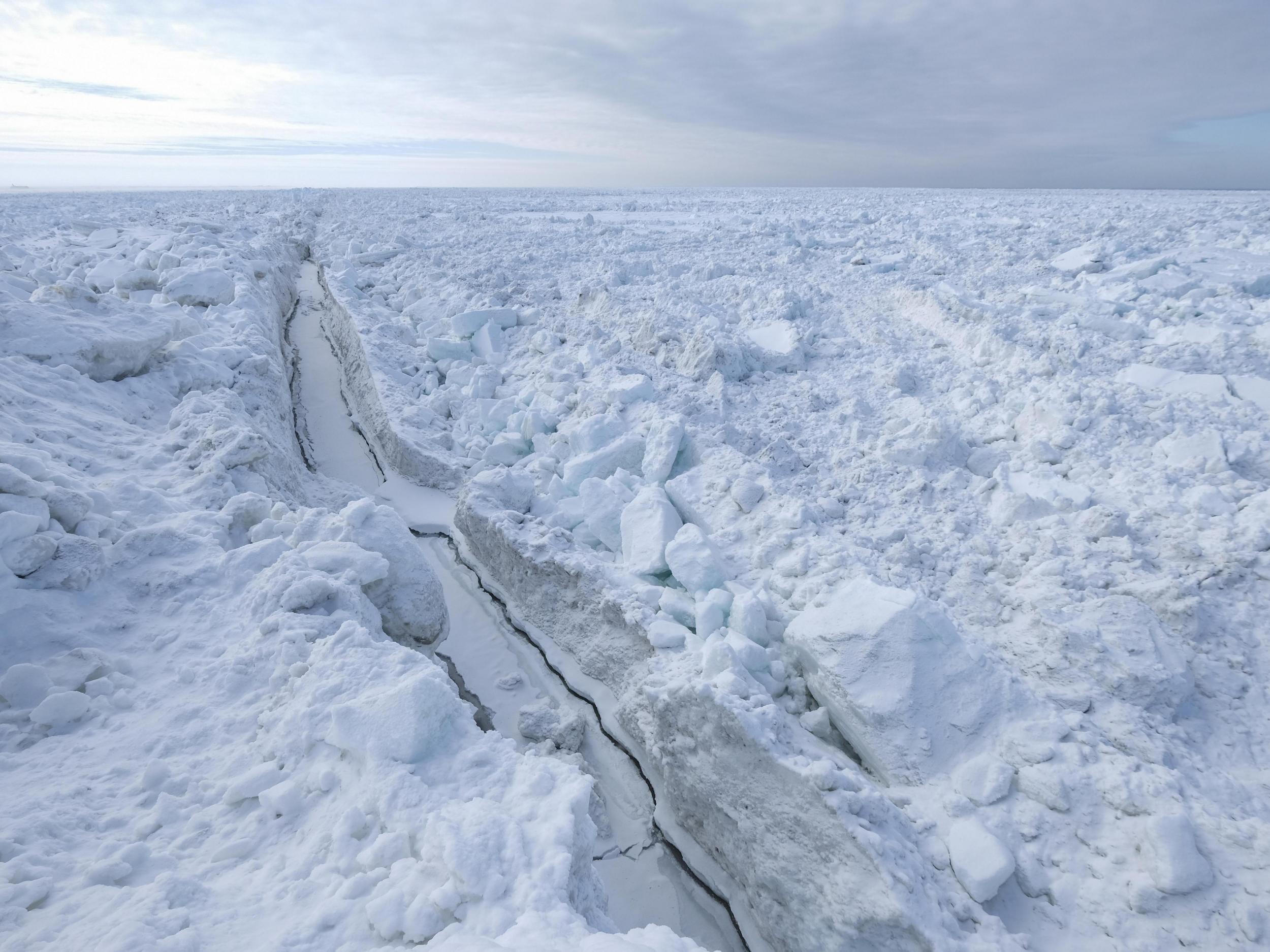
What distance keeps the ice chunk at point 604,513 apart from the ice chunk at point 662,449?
333 millimetres

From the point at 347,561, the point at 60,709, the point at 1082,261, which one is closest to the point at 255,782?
the point at 60,709

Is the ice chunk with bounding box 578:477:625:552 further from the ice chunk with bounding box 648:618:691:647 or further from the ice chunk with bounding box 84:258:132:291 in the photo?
the ice chunk with bounding box 84:258:132:291

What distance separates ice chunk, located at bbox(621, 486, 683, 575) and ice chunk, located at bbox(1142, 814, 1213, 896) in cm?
227

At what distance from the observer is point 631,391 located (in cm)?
513

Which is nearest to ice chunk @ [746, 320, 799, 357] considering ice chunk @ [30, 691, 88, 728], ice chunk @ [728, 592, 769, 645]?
ice chunk @ [728, 592, 769, 645]

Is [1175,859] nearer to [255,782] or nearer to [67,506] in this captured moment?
[255,782]

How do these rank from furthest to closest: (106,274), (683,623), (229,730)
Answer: (106,274), (683,623), (229,730)

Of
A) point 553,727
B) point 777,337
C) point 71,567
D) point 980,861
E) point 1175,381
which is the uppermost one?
point 1175,381

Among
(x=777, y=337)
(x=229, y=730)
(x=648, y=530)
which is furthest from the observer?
(x=777, y=337)

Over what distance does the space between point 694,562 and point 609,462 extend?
1.35 meters

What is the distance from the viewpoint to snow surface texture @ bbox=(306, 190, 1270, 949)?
2.28 metres

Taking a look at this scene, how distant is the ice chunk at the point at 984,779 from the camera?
7.99ft

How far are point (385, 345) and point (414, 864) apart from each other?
20.4 feet

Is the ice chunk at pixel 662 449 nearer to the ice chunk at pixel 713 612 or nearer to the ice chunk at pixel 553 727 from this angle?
the ice chunk at pixel 713 612
